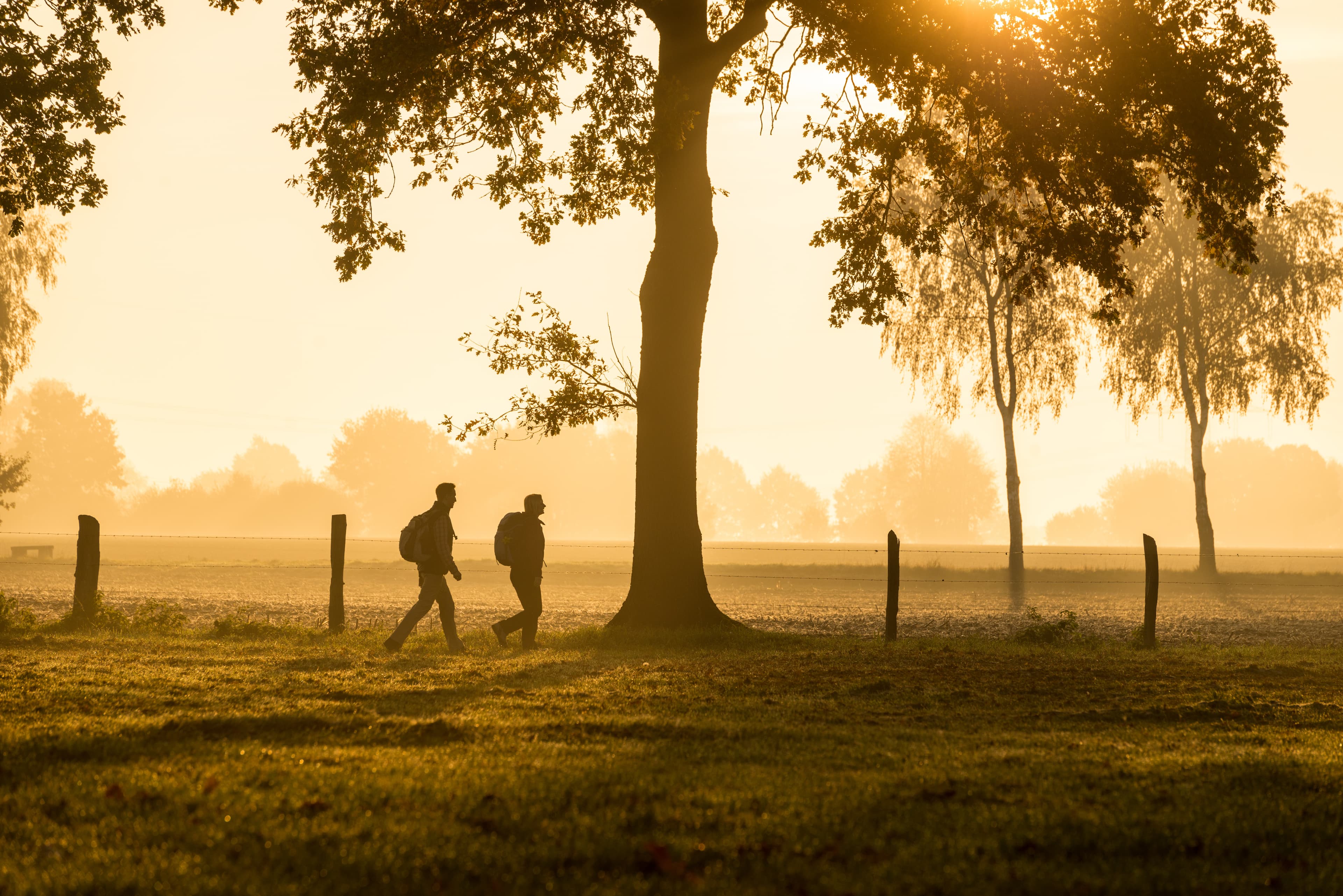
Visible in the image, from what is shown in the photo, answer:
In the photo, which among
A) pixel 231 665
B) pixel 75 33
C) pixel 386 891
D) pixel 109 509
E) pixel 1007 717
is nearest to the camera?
pixel 386 891

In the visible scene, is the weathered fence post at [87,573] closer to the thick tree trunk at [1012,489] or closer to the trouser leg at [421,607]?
the trouser leg at [421,607]

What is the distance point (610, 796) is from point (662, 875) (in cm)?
121

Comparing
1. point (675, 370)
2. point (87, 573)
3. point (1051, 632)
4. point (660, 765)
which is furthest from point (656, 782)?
point (87, 573)

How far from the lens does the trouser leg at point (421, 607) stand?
12477 mm

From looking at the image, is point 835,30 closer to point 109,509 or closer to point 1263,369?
point 1263,369

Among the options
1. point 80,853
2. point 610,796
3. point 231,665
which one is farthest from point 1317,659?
point 80,853

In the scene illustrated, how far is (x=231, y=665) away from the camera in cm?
1100

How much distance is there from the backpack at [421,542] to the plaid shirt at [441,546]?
0.10 feet

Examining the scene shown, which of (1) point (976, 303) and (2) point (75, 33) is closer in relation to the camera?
(2) point (75, 33)

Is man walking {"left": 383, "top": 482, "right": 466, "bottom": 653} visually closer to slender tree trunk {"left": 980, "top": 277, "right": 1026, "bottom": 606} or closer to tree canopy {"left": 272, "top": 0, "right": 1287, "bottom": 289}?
tree canopy {"left": 272, "top": 0, "right": 1287, "bottom": 289}

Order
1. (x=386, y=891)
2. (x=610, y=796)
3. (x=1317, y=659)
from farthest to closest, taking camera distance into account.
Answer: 1. (x=1317, y=659)
2. (x=610, y=796)
3. (x=386, y=891)

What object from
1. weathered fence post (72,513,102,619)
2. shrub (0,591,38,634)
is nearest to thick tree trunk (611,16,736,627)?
weathered fence post (72,513,102,619)

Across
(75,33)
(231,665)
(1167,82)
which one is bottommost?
(231,665)

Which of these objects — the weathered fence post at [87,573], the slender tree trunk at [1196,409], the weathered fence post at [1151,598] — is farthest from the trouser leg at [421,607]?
the slender tree trunk at [1196,409]
